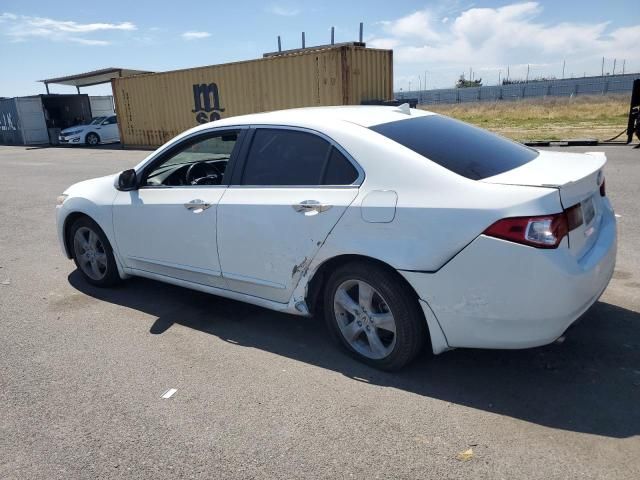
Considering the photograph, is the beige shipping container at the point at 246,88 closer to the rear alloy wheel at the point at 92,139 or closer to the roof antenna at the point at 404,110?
the rear alloy wheel at the point at 92,139

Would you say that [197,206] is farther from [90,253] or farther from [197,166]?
[90,253]

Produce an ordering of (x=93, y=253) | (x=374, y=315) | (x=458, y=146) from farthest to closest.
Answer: (x=93, y=253)
(x=458, y=146)
(x=374, y=315)

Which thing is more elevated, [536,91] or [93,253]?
[93,253]

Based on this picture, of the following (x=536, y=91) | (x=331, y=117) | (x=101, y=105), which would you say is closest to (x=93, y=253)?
(x=331, y=117)

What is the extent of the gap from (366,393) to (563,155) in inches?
85.8

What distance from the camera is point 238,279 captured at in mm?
3752

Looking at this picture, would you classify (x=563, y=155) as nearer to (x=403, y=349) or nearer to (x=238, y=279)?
(x=403, y=349)

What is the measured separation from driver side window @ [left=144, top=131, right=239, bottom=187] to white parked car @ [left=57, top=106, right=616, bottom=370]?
0.03 m

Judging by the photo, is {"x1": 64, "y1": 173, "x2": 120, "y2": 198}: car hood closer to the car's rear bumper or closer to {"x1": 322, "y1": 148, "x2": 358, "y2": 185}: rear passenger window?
{"x1": 322, "y1": 148, "x2": 358, "y2": 185}: rear passenger window

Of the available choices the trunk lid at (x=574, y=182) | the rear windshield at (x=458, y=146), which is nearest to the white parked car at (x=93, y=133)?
the rear windshield at (x=458, y=146)

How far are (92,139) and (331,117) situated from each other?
27.4 meters

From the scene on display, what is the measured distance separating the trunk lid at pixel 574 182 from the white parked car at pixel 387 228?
0.01m

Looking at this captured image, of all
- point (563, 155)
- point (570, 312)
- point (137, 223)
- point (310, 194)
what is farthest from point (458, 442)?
point (137, 223)

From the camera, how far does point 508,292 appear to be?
268 cm
